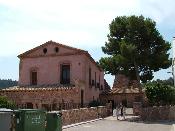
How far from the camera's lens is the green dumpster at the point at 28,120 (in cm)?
1419

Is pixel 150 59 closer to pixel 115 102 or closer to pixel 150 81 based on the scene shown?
pixel 150 81

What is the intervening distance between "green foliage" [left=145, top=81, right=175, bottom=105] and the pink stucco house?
22.6ft

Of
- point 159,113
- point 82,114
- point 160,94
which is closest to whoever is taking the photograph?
Answer: point 82,114

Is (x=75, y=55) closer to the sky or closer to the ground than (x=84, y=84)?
closer to the sky

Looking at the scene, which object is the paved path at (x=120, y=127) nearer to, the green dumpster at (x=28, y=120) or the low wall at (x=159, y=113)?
the low wall at (x=159, y=113)

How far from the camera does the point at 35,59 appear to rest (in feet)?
140

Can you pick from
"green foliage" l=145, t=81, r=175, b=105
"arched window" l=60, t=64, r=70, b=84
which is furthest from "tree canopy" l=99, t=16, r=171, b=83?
"arched window" l=60, t=64, r=70, b=84

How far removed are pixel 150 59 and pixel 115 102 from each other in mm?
21991

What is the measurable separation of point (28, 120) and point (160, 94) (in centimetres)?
2505

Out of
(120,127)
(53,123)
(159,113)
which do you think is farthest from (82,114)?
(53,123)

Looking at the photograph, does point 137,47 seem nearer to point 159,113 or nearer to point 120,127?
point 159,113

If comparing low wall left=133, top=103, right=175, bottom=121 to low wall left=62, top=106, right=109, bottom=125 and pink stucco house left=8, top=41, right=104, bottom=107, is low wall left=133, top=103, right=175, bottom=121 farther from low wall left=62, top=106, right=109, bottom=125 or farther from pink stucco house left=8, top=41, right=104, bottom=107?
pink stucco house left=8, top=41, right=104, bottom=107

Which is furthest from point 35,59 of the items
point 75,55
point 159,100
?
point 159,100

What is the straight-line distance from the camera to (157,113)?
35.7 m
